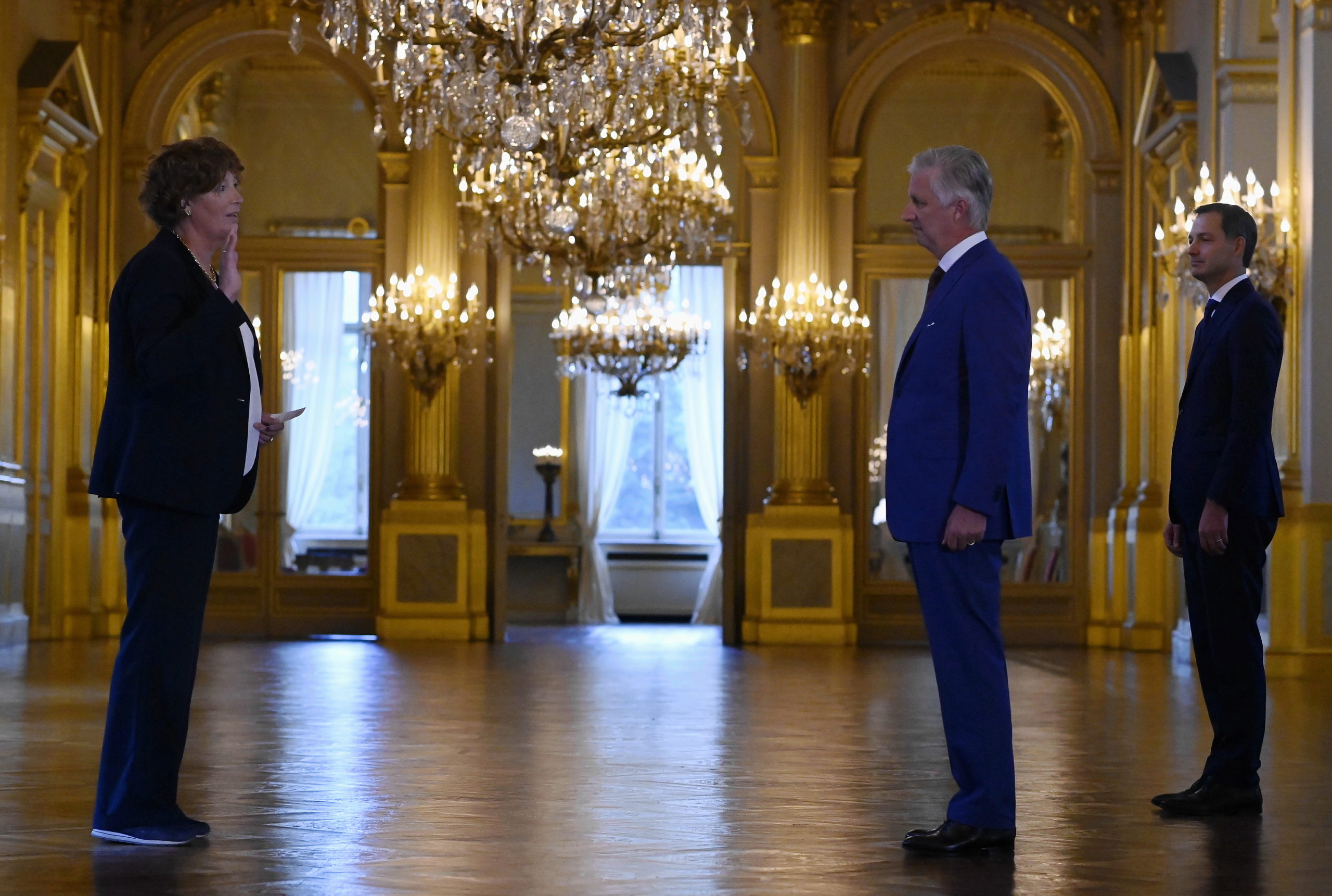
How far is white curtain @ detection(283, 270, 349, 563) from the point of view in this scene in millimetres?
12297

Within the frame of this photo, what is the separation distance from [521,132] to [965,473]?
443cm

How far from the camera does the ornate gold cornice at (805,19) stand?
12031 mm

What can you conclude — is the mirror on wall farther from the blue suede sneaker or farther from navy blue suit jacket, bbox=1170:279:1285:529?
the blue suede sneaker

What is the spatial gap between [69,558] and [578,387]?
6.04 metres

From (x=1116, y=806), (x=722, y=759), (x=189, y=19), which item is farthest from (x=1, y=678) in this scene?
(x=189, y=19)

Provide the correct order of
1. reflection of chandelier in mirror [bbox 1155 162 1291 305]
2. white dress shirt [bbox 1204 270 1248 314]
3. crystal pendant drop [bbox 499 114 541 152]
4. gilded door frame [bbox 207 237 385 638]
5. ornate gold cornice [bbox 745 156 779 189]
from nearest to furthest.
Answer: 1. white dress shirt [bbox 1204 270 1248 314]
2. crystal pendant drop [bbox 499 114 541 152]
3. reflection of chandelier in mirror [bbox 1155 162 1291 305]
4. ornate gold cornice [bbox 745 156 779 189]
5. gilded door frame [bbox 207 237 385 638]

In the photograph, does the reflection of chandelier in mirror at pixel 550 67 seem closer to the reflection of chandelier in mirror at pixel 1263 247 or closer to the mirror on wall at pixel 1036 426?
the reflection of chandelier in mirror at pixel 1263 247

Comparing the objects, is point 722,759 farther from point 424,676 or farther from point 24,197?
point 24,197

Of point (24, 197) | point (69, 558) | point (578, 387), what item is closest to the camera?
point (24, 197)

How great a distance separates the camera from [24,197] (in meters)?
10.5

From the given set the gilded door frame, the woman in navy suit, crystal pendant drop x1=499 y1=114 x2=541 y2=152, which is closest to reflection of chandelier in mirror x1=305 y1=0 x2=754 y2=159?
crystal pendant drop x1=499 y1=114 x2=541 y2=152

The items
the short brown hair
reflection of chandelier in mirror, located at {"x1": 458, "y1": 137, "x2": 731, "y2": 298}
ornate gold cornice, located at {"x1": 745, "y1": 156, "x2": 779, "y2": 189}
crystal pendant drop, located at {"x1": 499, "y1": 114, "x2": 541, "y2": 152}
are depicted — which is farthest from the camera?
ornate gold cornice, located at {"x1": 745, "y1": 156, "x2": 779, "y2": 189}

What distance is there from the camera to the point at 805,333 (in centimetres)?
1137

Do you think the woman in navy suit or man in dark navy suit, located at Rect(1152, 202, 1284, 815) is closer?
the woman in navy suit
